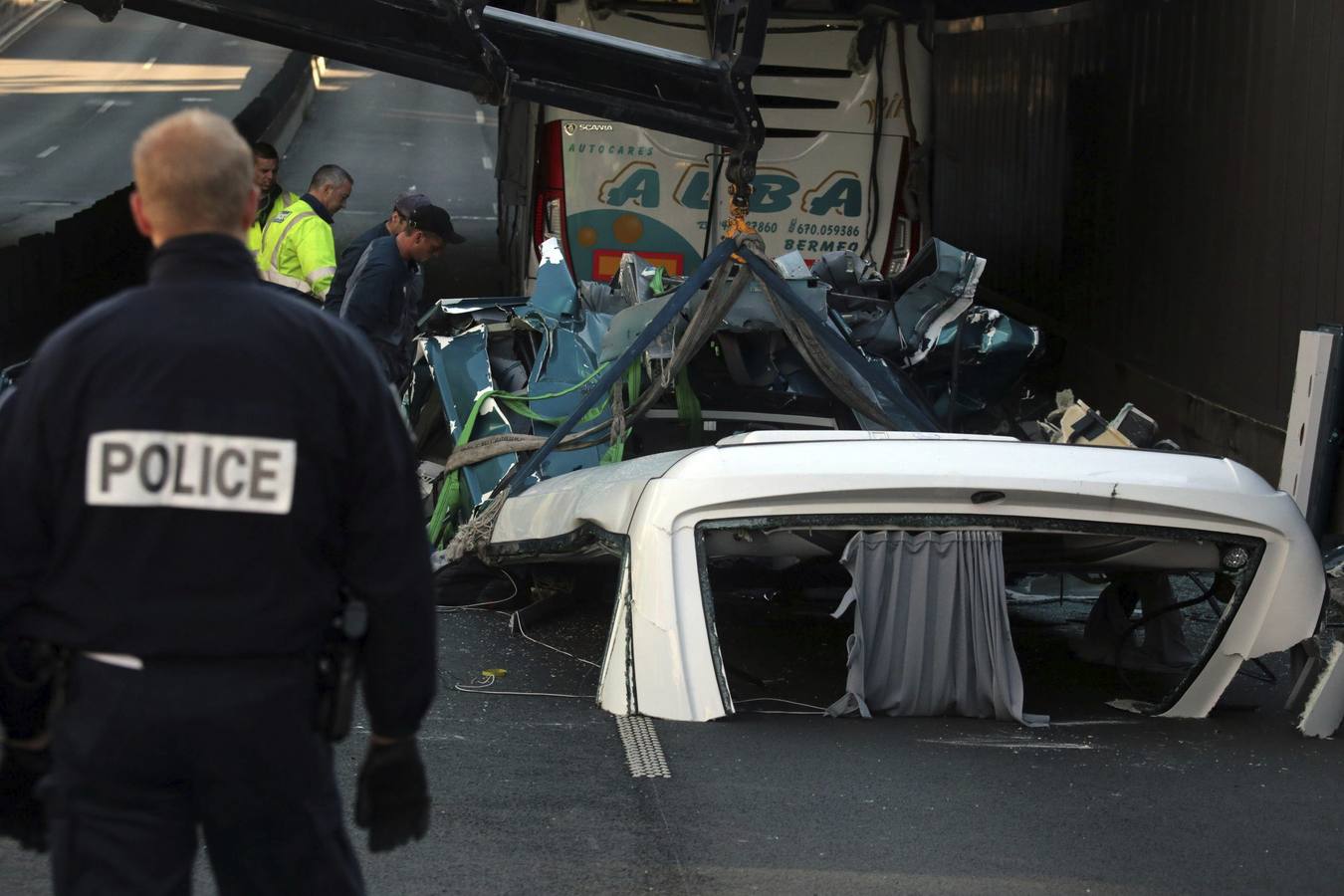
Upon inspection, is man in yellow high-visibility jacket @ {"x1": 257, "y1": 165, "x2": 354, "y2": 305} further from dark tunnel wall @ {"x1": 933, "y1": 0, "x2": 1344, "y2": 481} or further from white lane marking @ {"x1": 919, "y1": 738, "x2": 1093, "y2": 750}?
white lane marking @ {"x1": 919, "y1": 738, "x2": 1093, "y2": 750}

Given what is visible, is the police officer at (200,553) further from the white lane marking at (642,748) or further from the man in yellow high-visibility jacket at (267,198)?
the man in yellow high-visibility jacket at (267,198)

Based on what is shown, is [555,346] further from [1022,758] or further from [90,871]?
[90,871]

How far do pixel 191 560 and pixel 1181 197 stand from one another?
10.3m

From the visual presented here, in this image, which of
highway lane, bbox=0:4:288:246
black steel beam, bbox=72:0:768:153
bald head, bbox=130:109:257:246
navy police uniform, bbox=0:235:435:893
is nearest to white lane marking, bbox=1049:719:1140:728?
navy police uniform, bbox=0:235:435:893

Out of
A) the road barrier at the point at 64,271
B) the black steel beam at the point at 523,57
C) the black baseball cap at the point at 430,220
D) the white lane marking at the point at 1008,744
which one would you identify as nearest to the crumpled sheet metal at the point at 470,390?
the black baseball cap at the point at 430,220

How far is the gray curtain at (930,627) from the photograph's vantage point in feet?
19.0

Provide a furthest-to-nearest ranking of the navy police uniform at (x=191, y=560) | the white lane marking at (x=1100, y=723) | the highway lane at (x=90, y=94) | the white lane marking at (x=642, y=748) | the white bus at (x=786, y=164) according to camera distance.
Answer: the highway lane at (x=90, y=94) → the white bus at (x=786, y=164) → the white lane marking at (x=1100, y=723) → the white lane marking at (x=642, y=748) → the navy police uniform at (x=191, y=560)

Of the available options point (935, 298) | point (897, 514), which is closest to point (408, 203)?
point (935, 298)

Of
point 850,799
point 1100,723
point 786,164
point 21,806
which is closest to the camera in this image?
point 21,806

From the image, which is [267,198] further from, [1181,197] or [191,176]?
[191,176]

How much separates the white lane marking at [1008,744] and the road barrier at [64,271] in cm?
1015

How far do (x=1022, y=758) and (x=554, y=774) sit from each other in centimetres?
148

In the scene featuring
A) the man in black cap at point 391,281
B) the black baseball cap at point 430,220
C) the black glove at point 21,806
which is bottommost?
the black glove at point 21,806

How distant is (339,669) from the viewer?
2.89 metres
